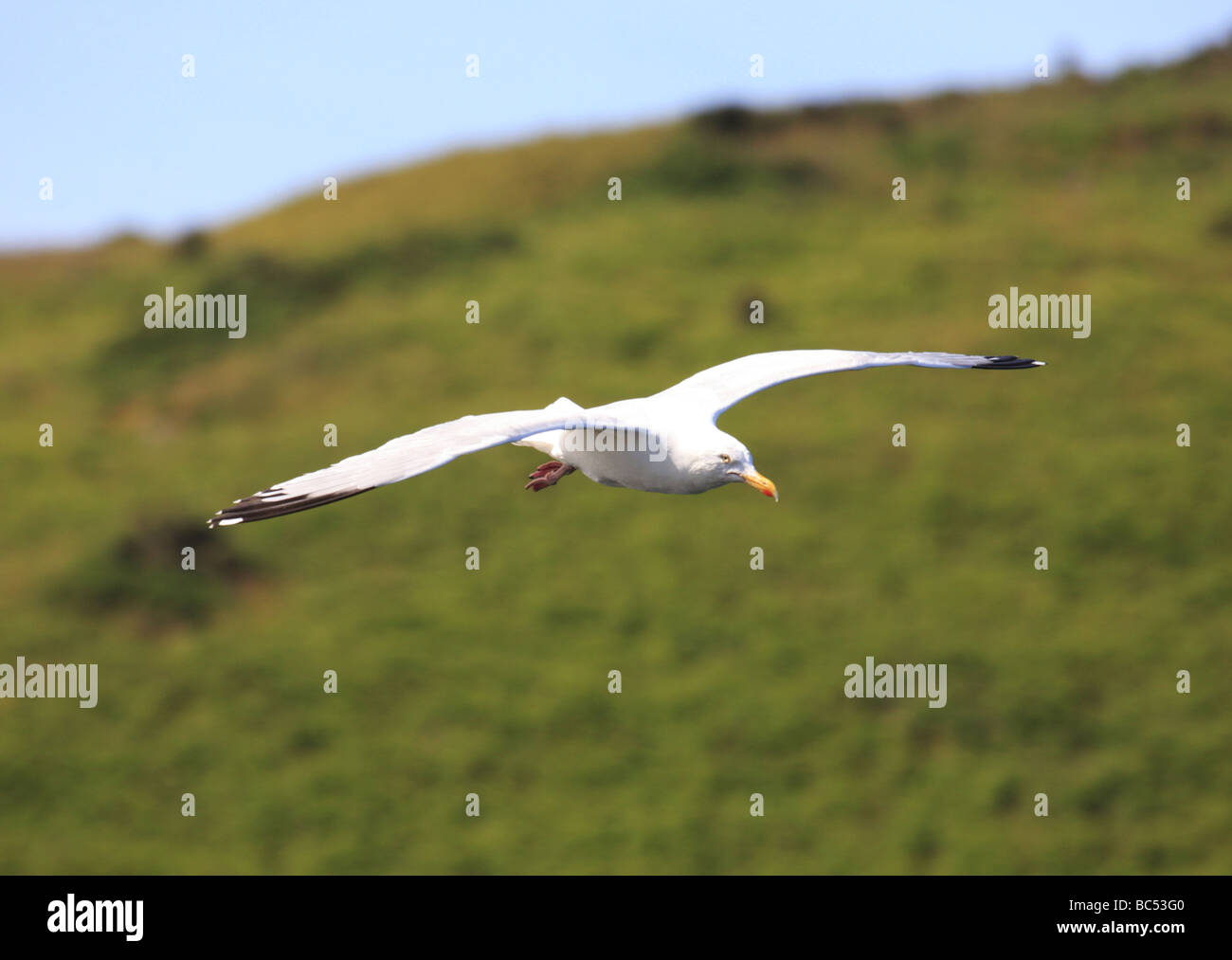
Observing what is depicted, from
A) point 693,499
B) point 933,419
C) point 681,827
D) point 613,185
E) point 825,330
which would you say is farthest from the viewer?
point 613,185

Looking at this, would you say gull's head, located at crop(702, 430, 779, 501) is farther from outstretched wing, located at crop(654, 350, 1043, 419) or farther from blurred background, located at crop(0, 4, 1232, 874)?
blurred background, located at crop(0, 4, 1232, 874)

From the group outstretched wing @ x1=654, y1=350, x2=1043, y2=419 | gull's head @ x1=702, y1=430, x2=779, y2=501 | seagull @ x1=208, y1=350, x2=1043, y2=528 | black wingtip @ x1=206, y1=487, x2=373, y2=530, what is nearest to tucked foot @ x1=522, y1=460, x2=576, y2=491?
seagull @ x1=208, y1=350, x2=1043, y2=528

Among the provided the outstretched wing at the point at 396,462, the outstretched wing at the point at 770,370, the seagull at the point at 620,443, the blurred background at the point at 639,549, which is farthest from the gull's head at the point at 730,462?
the blurred background at the point at 639,549

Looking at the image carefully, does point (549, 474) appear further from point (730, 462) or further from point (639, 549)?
point (639, 549)

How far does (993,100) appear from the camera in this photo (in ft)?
211

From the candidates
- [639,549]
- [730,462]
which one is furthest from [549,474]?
[639,549]

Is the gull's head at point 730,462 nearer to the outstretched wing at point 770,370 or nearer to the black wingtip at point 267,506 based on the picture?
the outstretched wing at point 770,370

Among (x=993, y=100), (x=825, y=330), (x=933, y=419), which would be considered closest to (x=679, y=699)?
(x=933, y=419)

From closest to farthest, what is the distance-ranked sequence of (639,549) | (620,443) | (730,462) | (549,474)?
(730,462), (620,443), (549,474), (639,549)

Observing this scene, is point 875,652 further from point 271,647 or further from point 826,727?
point 271,647

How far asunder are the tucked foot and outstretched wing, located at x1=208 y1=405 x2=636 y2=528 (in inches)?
59.0

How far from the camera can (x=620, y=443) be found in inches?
459

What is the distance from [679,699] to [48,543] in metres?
18.9

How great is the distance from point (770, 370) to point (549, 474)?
2.25 m
